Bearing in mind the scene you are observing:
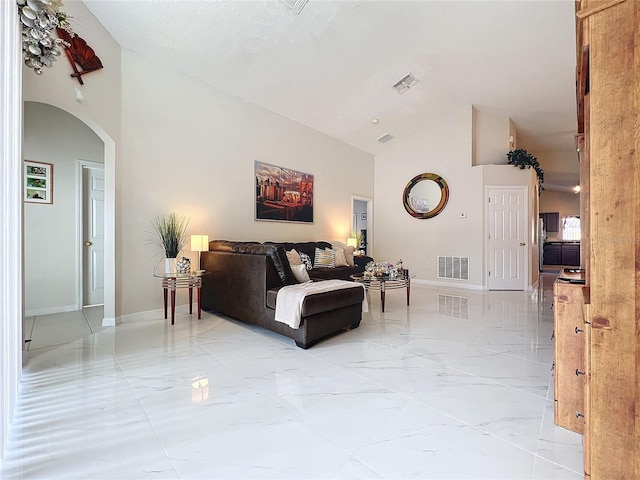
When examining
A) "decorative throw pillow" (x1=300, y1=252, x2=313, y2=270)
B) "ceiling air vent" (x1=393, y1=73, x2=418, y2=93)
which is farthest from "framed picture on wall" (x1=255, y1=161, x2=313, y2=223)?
"ceiling air vent" (x1=393, y1=73, x2=418, y2=93)

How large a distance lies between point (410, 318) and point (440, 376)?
169 centimetres

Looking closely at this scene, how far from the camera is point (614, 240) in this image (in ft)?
3.53

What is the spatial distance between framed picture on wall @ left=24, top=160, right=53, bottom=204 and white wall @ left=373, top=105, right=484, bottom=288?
6.29 meters

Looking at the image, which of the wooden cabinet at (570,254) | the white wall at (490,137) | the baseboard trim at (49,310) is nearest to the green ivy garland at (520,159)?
the white wall at (490,137)

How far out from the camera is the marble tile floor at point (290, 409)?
1.36 m

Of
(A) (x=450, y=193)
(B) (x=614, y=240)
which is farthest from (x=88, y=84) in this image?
(A) (x=450, y=193)

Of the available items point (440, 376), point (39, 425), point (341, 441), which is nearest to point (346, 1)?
point (440, 376)

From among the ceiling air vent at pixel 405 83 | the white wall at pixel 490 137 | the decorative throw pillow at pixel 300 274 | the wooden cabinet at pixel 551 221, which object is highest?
the ceiling air vent at pixel 405 83

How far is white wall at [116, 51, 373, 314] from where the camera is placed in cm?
375

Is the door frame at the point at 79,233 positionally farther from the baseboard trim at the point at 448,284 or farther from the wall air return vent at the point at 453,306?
the baseboard trim at the point at 448,284

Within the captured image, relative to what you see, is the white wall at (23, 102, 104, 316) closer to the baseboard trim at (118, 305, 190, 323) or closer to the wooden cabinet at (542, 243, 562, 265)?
the baseboard trim at (118, 305, 190, 323)

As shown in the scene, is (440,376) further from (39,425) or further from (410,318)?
(39,425)

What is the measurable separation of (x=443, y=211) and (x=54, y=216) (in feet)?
22.3

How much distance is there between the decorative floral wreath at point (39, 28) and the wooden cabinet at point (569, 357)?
3.38m
